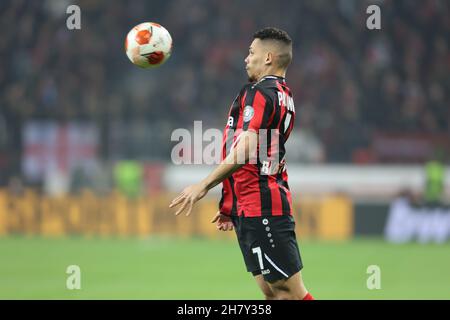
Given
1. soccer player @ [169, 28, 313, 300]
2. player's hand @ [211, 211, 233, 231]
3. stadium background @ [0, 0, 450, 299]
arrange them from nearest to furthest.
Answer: soccer player @ [169, 28, 313, 300] → player's hand @ [211, 211, 233, 231] → stadium background @ [0, 0, 450, 299]

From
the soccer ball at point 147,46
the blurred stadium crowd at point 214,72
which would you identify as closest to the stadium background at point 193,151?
the blurred stadium crowd at point 214,72

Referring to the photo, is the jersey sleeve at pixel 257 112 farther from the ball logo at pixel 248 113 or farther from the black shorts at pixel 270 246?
the black shorts at pixel 270 246

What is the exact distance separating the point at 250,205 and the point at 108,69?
14.9 meters

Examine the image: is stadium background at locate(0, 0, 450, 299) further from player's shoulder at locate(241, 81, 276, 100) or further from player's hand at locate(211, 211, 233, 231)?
player's shoulder at locate(241, 81, 276, 100)

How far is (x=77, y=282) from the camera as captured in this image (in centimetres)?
937

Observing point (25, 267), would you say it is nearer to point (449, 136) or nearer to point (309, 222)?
point (309, 222)

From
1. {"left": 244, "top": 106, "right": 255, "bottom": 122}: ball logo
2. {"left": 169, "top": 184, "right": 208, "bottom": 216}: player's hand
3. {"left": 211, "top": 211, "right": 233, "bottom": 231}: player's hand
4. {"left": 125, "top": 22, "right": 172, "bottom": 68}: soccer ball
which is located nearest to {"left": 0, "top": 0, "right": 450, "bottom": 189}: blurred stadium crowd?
{"left": 125, "top": 22, "right": 172, "bottom": 68}: soccer ball

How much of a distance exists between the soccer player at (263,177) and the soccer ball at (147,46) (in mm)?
837

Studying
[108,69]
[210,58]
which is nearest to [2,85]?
[108,69]

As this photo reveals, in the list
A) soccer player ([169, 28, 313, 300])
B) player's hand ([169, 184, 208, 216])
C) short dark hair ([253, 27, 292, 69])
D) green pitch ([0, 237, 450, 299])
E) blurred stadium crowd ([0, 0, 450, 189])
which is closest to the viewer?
player's hand ([169, 184, 208, 216])

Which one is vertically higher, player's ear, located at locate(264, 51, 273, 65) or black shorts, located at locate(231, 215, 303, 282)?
player's ear, located at locate(264, 51, 273, 65)

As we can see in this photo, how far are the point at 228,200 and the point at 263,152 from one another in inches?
15.8

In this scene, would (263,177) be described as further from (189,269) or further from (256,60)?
(189,269)

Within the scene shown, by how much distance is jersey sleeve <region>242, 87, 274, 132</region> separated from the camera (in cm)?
513
